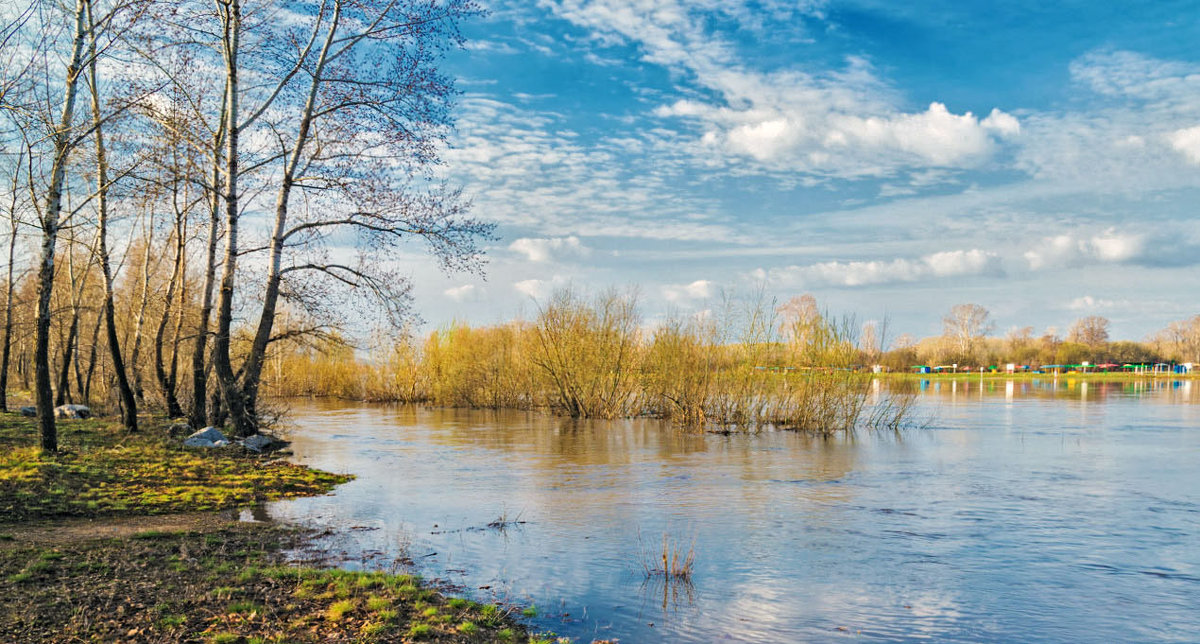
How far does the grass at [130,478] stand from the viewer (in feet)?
38.0

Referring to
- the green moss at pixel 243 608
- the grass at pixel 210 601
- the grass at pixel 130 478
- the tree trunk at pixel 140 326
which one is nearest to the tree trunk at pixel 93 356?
the tree trunk at pixel 140 326

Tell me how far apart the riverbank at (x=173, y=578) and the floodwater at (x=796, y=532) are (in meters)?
0.92

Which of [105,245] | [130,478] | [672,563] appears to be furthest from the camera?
[105,245]

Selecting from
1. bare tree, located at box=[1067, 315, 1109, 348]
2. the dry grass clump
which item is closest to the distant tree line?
bare tree, located at box=[1067, 315, 1109, 348]

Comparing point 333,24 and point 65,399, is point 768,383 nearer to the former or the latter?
point 333,24

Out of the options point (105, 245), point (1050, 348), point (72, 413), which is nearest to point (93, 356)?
point (72, 413)

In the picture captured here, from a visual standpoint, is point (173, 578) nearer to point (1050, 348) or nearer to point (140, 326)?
point (140, 326)

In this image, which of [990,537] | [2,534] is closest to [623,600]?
→ [990,537]

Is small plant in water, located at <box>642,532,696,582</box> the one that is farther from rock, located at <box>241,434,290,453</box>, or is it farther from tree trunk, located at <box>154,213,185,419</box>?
tree trunk, located at <box>154,213,185,419</box>

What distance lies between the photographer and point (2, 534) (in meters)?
9.65

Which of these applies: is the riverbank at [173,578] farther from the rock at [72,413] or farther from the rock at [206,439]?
A: the rock at [72,413]

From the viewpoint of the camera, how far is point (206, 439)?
690 inches

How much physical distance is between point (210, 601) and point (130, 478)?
7643 millimetres

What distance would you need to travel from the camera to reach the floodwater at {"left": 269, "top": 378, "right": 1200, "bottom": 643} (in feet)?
26.7
